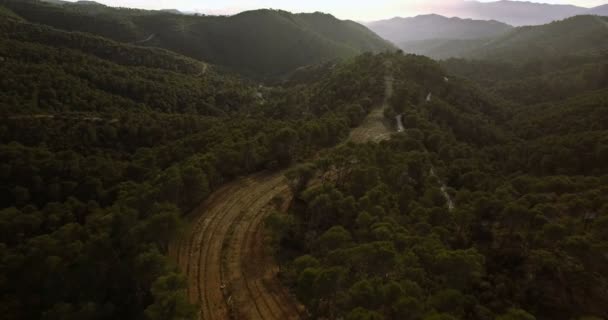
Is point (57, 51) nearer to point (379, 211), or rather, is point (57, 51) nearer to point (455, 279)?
point (379, 211)

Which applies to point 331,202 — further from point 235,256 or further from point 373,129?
point 373,129

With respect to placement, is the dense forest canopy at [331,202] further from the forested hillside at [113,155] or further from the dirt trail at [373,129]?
the dirt trail at [373,129]

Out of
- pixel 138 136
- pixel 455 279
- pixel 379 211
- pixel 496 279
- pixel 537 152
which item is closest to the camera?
pixel 455 279

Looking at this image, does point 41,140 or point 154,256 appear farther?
point 41,140

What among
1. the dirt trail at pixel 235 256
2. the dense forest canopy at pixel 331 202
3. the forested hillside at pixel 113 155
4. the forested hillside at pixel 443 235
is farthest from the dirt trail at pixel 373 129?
the dirt trail at pixel 235 256

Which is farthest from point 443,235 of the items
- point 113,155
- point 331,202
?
point 113,155

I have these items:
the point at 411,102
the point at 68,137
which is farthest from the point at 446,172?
the point at 68,137
